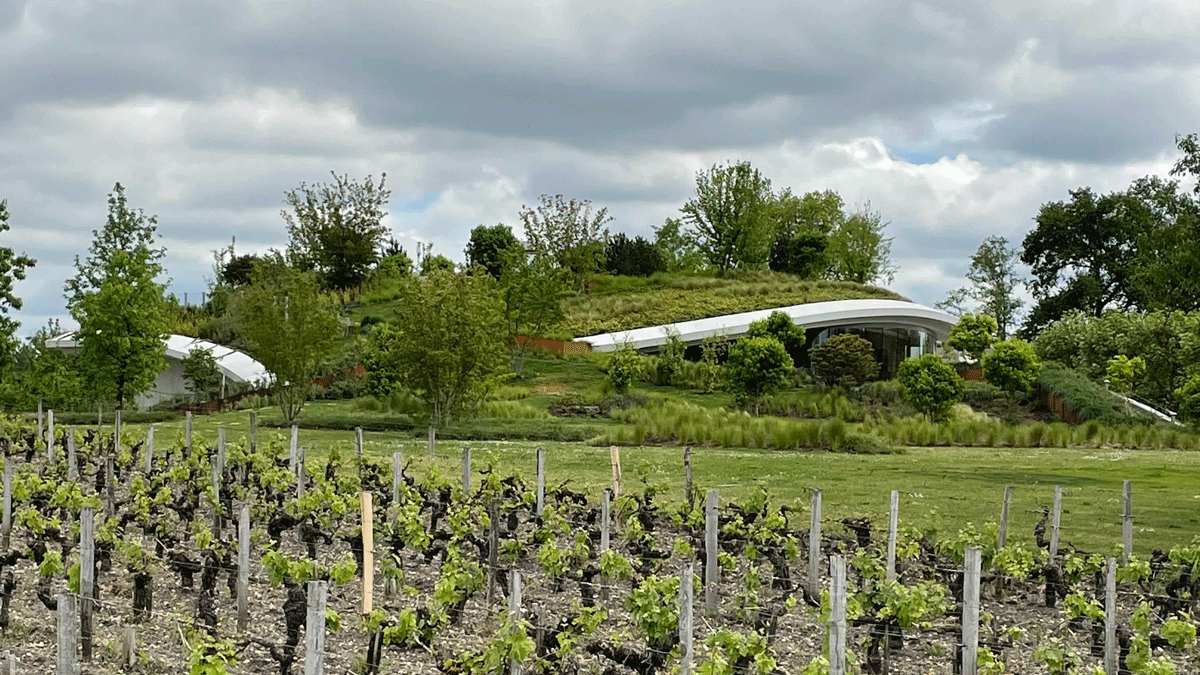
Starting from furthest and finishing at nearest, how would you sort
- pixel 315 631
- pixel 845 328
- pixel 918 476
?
pixel 845 328 < pixel 918 476 < pixel 315 631

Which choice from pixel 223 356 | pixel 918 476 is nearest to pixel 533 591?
Answer: pixel 918 476

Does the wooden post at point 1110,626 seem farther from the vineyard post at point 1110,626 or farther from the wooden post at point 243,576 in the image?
the wooden post at point 243,576

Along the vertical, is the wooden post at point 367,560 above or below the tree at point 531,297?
below

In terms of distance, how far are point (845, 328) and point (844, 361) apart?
1254 cm

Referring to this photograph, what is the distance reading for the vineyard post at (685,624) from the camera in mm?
9414

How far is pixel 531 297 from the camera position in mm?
50562

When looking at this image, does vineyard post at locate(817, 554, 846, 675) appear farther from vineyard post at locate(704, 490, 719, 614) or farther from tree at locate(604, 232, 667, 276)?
tree at locate(604, 232, 667, 276)

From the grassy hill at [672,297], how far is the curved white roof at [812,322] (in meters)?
1.73

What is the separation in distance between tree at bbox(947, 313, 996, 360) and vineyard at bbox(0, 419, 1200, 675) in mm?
35144

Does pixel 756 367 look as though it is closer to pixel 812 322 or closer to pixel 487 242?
pixel 812 322

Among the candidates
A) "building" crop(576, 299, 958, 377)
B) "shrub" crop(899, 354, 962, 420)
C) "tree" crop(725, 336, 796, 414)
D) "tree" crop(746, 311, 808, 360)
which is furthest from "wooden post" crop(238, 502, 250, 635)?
"building" crop(576, 299, 958, 377)

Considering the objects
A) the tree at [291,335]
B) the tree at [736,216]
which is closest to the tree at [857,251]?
the tree at [736,216]

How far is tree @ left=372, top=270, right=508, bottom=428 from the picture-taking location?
29.9 m

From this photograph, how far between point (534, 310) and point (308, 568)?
39.4m
